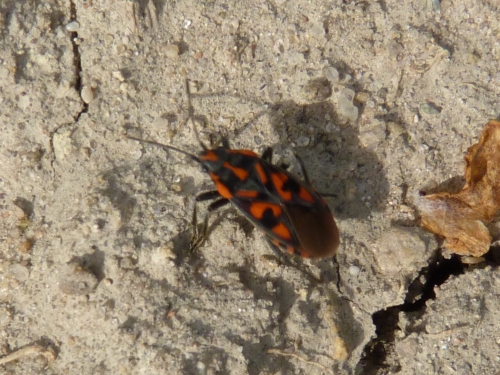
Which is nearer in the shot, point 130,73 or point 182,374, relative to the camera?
point 182,374

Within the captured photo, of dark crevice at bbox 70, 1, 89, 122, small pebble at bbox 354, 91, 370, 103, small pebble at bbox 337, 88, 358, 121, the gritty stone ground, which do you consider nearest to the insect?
the gritty stone ground

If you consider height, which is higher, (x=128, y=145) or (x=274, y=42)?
(x=274, y=42)

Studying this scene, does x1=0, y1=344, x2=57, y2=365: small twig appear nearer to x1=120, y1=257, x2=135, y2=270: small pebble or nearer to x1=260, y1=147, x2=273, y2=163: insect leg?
x1=120, y1=257, x2=135, y2=270: small pebble

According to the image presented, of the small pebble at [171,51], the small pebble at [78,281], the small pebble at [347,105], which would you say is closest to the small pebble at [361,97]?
the small pebble at [347,105]

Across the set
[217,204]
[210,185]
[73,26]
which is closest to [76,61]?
[73,26]

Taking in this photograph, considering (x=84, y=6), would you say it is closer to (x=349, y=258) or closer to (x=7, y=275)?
(x=7, y=275)

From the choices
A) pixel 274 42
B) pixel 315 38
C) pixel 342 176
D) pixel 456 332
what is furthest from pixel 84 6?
pixel 456 332

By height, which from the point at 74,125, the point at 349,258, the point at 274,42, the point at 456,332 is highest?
the point at 274,42

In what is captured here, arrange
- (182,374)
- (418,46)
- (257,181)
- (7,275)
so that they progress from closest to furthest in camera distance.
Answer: (182,374), (7,275), (257,181), (418,46)

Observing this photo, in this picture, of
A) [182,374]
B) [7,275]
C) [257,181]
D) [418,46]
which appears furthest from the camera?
[418,46]
